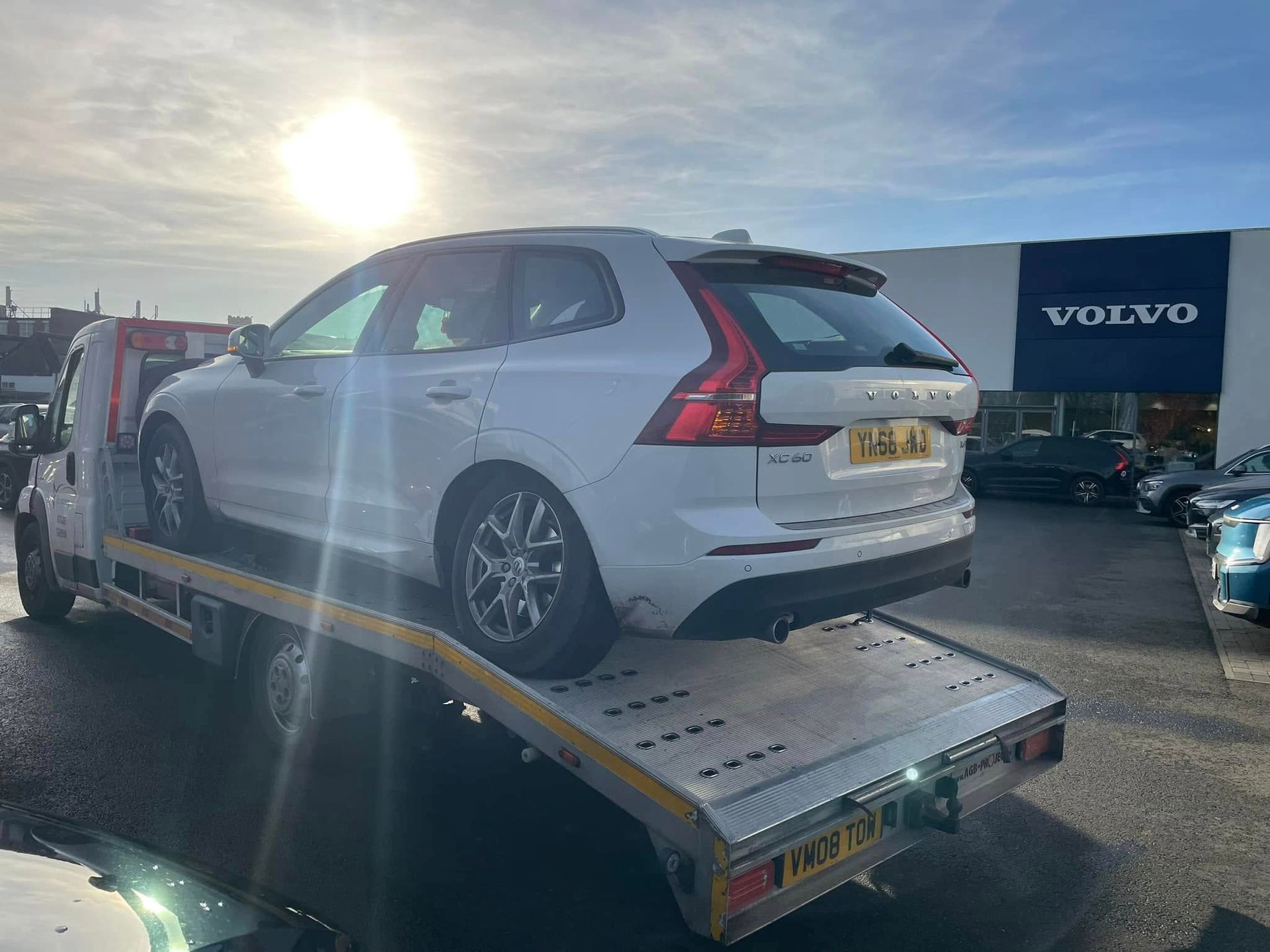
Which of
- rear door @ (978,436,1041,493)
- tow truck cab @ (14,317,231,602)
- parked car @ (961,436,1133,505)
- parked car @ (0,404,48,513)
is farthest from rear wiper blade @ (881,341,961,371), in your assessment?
rear door @ (978,436,1041,493)

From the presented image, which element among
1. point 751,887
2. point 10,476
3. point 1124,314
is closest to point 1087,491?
point 1124,314

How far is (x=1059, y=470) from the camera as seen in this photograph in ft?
66.0

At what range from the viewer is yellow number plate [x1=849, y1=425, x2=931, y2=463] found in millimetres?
3529

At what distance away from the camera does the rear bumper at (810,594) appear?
3201 millimetres

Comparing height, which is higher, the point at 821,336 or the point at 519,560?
the point at 821,336

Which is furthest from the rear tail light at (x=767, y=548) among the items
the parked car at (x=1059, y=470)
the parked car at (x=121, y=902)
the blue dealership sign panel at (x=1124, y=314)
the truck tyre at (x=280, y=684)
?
the blue dealership sign panel at (x=1124, y=314)

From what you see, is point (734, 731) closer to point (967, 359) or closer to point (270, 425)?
point (270, 425)

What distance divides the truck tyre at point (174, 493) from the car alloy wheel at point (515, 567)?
2.66 metres

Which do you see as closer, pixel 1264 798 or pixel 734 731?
pixel 734 731

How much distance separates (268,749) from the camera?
493 centimetres

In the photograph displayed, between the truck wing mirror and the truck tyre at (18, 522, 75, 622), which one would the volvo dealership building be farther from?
the truck wing mirror

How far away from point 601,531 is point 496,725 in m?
0.93

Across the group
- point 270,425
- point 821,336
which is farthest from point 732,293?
point 270,425

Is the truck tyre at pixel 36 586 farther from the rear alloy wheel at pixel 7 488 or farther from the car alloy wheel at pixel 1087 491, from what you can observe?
the car alloy wheel at pixel 1087 491
